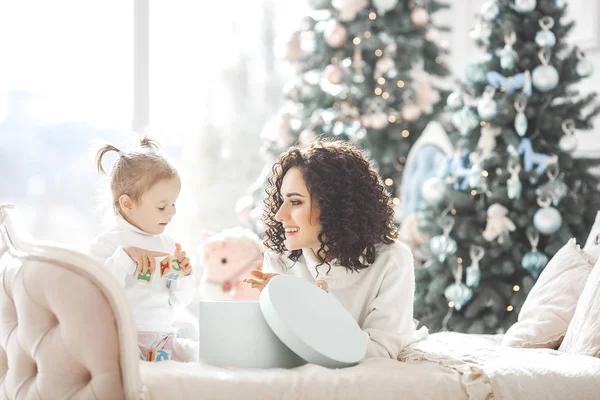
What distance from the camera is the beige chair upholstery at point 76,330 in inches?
61.7

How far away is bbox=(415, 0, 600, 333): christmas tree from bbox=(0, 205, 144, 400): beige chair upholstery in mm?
2528

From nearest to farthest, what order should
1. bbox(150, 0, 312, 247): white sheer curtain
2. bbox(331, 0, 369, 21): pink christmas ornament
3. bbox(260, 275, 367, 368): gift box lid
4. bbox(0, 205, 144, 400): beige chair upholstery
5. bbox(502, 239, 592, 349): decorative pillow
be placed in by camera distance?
bbox(0, 205, 144, 400): beige chair upholstery < bbox(260, 275, 367, 368): gift box lid < bbox(502, 239, 592, 349): decorative pillow < bbox(331, 0, 369, 21): pink christmas ornament < bbox(150, 0, 312, 247): white sheer curtain

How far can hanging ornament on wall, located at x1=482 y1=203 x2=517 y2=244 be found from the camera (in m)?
3.77

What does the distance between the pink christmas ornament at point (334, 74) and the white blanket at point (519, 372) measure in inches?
107

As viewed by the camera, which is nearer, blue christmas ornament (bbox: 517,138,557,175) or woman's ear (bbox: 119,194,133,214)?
woman's ear (bbox: 119,194,133,214)

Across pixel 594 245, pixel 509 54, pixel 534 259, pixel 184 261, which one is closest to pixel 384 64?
pixel 509 54

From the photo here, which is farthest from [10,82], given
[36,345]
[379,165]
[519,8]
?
[36,345]

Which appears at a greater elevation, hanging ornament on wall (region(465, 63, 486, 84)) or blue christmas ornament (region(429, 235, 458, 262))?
hanging ornament on wall (region(465, 63, 486, 84))

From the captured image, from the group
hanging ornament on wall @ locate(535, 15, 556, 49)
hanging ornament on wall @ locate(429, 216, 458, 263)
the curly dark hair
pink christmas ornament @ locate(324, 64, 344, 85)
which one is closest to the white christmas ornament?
pink christmas ornament @ locate(324, 64, 344, 85)

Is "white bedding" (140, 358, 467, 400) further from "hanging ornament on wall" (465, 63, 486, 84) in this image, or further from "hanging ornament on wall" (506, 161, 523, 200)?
"hanging ornament on wall" (465, 63, 486, 84)

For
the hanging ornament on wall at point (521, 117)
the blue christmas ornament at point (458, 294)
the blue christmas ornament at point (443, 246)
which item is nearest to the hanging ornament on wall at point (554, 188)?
the hanging ornament on wall at point (521, 117)

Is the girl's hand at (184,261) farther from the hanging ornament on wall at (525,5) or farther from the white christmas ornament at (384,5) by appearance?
the white christmas ornament at (384,5)

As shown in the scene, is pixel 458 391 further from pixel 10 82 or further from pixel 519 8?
pixel 10 82

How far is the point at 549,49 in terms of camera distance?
3.73 m
